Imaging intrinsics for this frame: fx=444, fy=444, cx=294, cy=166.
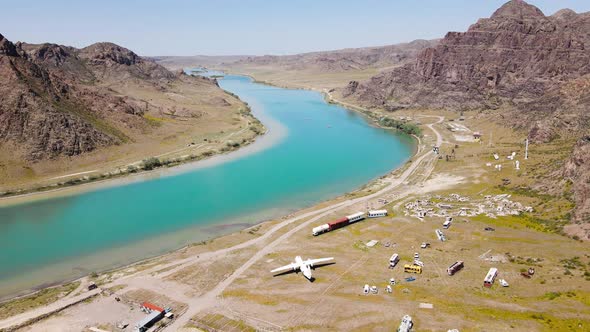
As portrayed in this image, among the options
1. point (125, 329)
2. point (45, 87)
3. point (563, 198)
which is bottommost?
point (125, 329)

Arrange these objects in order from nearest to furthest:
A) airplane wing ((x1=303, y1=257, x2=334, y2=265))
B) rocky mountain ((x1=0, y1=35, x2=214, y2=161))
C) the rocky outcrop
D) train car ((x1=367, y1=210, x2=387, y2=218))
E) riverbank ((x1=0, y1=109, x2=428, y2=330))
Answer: riverbank ((x1=0, y1=109, x2=428, y2=330))
airplane wing ((x1=303, y1=257, x2=334, y2=265))
the rocky outcrop
train car ((x1=367, y1=210, x2=387, y2=218))
rocky mountain ((x1=0, y1=35, x2=214, y2=161))

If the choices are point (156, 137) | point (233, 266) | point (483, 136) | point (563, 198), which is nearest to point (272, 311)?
point (233, 266)

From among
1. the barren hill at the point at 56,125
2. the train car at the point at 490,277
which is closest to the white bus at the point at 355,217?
the train car at the point at 490,277

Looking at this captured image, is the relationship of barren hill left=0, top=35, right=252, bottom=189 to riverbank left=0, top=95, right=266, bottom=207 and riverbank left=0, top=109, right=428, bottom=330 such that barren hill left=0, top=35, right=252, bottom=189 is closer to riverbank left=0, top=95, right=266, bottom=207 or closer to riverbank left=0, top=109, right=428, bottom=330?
riverbank left=0, top=95, right=266, bottom=207

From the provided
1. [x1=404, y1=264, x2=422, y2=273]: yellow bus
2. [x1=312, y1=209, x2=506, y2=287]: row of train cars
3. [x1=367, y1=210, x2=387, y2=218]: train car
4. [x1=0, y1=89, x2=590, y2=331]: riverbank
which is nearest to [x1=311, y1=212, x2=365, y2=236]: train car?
[x1=312, y1=209, x2=506, y2=287]: row of train cars

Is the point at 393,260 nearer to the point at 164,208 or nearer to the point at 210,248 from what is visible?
the point at 210,248

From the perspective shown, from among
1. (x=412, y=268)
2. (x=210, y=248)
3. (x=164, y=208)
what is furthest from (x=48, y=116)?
(x=412, y=268)

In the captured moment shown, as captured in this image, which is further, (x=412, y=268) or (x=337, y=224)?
(x=337, y=224)

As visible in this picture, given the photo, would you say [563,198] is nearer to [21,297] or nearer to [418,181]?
[418,181]
